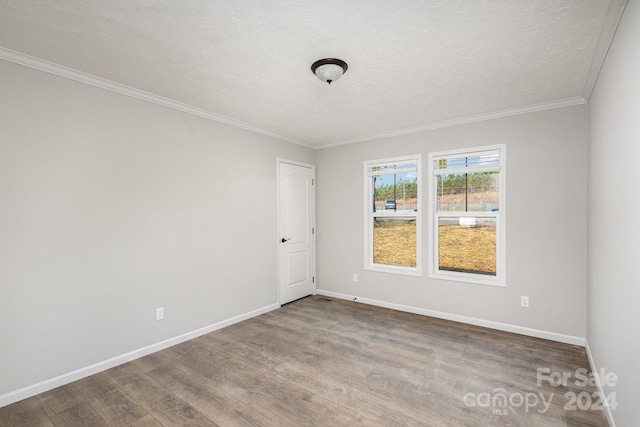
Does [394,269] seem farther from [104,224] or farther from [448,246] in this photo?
[104,224]

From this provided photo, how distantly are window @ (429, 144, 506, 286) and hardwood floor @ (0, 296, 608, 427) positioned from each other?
2.57 feet

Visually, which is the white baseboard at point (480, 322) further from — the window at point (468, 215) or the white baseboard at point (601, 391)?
the window at point (468, 215)

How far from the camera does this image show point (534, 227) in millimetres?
3387

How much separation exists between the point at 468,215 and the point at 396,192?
3.46ft

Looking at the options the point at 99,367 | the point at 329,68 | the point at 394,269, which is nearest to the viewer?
the point at 329,68

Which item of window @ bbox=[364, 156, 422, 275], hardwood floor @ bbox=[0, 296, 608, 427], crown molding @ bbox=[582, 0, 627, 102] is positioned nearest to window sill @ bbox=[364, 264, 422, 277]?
window @ bbox=[364, 156, 422, 275]

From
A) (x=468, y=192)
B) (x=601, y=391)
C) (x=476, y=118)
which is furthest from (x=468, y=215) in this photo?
(x=601, y=391)

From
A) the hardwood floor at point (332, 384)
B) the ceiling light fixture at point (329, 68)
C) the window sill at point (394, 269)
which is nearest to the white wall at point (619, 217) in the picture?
the hardwood floor at point (332, 384)

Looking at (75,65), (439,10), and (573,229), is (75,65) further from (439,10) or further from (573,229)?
(573,229)

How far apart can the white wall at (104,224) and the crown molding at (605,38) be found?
3.53 m

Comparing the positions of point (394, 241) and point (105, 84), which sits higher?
point (105, 84)

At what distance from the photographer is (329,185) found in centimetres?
511

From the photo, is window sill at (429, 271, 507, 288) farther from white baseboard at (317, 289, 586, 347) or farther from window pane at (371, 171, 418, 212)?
window pane at (371, 171, 418, 212)

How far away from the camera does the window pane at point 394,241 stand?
14.3 feet
